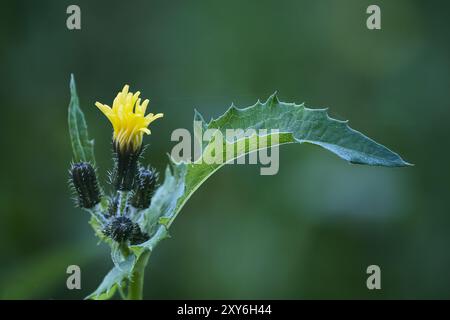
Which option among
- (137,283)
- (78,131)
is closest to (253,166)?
(78,131)

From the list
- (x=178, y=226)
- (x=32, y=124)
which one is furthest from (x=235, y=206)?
(x=32, y=124)

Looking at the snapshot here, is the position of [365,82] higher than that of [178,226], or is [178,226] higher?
[365,82]

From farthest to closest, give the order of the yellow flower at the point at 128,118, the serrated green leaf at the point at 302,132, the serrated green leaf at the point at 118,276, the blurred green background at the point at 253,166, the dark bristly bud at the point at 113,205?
the blurred green background at the point at 253,166
the dark bristly bud at the point at 113,205
the yellow flower at the point at 128,118
the serrated green leaf at the point at 118,276
the serrated green leaf at the point at 302,132

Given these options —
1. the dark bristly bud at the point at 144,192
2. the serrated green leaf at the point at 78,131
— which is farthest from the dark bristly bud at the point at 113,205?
the serrated green leaf at the point at 78,131

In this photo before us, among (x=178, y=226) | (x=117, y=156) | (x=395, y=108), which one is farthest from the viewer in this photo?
(x=395, y=108)

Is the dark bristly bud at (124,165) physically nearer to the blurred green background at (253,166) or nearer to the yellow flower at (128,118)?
the yellow flower at (128,118)

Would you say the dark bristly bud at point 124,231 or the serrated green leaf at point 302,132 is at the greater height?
the serrated green leaf at point 302,132

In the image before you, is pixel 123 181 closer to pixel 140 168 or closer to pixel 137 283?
pixel 140 168

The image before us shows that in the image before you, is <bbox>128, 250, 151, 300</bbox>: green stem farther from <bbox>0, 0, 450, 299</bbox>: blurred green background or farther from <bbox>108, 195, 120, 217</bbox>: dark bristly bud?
<bbox>0, 0, 450, 299</bbox>: blurred green background
